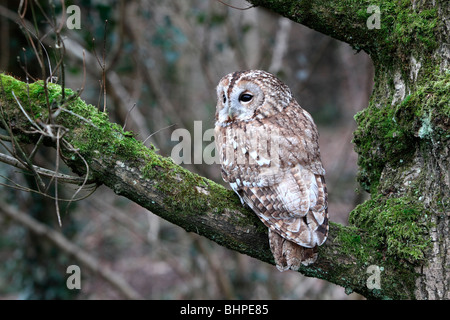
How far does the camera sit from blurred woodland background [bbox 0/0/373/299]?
5727mm

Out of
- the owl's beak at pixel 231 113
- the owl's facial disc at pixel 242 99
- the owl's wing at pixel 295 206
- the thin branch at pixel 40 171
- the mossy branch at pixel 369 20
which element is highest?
the mossy branch at pixel 369 20

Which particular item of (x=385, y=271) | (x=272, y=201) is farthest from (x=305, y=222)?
(x=385, y=271)

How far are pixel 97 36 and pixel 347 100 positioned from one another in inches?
364

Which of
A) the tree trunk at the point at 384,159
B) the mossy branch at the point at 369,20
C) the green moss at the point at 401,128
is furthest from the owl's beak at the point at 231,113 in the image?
the green moss at the point at 401,128

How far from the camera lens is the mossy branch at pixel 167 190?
8.58ft

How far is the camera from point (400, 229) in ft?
8.90

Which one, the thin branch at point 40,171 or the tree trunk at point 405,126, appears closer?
the thin branch at point 40,171

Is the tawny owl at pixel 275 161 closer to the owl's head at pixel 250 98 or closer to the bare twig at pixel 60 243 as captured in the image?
the owl's head at pixel 250 98

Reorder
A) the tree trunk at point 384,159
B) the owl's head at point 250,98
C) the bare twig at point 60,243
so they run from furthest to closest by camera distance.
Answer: the bare twig at point 60,243, the owl's head at point 250,98, the tree trunk at point 384,159

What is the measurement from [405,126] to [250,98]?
109 cm

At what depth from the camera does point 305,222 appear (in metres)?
2.67

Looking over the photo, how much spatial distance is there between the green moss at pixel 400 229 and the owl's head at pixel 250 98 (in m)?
1.03

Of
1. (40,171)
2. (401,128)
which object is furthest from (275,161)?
(40,171)

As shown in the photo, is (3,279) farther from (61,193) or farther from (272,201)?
(272,201)
